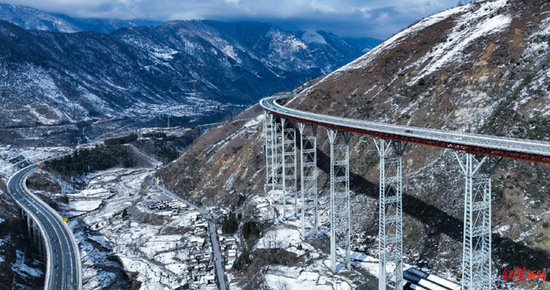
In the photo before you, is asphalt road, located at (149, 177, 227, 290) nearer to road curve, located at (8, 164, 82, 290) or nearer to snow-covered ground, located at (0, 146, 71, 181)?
road curve, located at (8, 164, 82, 290)

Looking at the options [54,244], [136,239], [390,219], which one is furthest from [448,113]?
[54,244]

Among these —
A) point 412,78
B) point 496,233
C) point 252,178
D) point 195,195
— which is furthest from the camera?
point 195,195

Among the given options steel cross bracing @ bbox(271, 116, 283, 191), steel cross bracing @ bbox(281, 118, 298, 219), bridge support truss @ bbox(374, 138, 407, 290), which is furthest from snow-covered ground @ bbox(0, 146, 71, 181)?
bridge support truss @ bbox(374, 138, 407, 290)

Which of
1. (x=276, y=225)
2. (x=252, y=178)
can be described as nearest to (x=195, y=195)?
(x=252, y=178)

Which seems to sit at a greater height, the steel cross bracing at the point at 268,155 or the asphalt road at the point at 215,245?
the steel cross bracing at the point at 268,155

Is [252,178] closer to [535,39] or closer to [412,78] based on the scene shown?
[412,78]

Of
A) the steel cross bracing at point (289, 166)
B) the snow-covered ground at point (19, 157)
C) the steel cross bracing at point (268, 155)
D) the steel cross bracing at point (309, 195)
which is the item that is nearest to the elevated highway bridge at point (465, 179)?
the steel cross bracing at point (309, 195)

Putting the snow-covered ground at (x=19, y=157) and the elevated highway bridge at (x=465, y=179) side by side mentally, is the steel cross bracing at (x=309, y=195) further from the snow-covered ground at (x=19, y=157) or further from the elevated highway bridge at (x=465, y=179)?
the snow-covered ground at (x=19, y=157)
